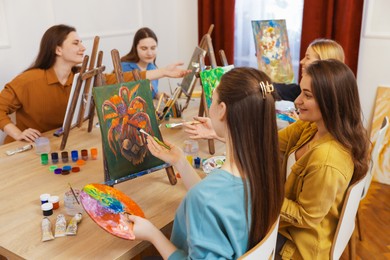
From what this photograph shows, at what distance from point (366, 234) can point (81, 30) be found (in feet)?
9.55

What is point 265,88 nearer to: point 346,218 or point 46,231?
point 346,218

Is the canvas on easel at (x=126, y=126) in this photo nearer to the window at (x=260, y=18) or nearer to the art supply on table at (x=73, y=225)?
the art supply on table at (x=73, y=225)

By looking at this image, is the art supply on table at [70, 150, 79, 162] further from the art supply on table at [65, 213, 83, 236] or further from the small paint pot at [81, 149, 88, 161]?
the art supply on table at [65, 213, 83, 236]

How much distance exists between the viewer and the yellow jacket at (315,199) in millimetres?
1340

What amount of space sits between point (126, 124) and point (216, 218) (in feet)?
2.25

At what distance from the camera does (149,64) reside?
3436 mm

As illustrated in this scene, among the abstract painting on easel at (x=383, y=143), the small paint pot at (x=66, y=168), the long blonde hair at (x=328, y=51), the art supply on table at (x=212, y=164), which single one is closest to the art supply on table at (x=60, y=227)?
the small paint pot at (x=66, y=168)

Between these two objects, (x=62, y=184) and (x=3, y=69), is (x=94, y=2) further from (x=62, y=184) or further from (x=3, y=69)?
(x=62, y=184)

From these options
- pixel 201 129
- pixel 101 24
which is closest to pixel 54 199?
pixel 201 129

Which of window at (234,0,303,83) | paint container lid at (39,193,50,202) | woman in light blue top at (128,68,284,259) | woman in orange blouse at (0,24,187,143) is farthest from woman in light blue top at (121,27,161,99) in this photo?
woman in light blue top at (128,68,284,259)

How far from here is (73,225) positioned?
51.9 inches

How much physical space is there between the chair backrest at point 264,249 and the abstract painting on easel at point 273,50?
2.39m

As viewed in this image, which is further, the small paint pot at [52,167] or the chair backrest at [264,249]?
the small paint pot at [52,167]

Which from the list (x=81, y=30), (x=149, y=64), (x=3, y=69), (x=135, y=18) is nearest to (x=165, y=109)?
(x=149, y=64)
